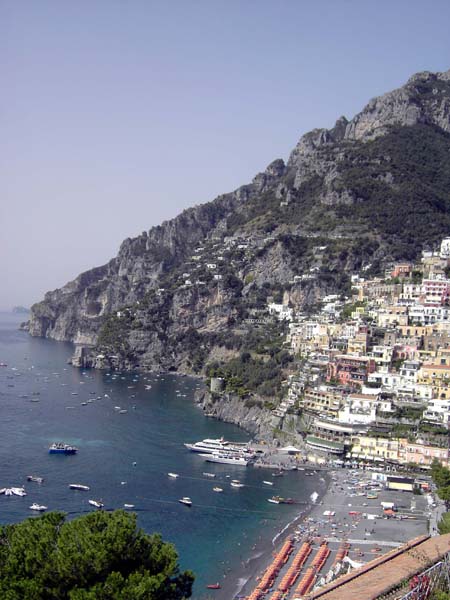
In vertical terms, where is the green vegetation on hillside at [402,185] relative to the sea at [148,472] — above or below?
above

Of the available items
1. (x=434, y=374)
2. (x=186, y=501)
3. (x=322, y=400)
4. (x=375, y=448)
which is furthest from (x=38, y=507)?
(x=434, y=374)

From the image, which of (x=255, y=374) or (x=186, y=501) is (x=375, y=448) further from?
(x=255, y=374)

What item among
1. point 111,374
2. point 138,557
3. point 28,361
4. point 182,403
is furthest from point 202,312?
point 138,557

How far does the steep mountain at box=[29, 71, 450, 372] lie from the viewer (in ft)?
346

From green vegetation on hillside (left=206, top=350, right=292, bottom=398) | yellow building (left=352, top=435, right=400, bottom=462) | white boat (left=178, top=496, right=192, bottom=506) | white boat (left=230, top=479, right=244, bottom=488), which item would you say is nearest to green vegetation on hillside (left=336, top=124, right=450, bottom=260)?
green vegetation on hillside (left=206, top=350, right=292, bottom=398)

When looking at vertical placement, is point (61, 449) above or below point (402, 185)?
below

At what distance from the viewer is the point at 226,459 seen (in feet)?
181

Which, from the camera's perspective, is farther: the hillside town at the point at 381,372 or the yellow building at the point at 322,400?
the yellow building at the point at 322,400

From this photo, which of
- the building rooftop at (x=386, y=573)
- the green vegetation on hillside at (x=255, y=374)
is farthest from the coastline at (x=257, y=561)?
the green vegetation on hillside at (x=255, y=374)

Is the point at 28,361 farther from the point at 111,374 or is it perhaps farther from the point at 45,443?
the point at 45,443

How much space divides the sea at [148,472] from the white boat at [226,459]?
2.67ft

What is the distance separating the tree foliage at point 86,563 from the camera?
2067 centimetres

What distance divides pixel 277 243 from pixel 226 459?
62.0 meters

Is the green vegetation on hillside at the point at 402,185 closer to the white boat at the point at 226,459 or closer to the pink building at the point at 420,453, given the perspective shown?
the pink building at the point at 420,453
